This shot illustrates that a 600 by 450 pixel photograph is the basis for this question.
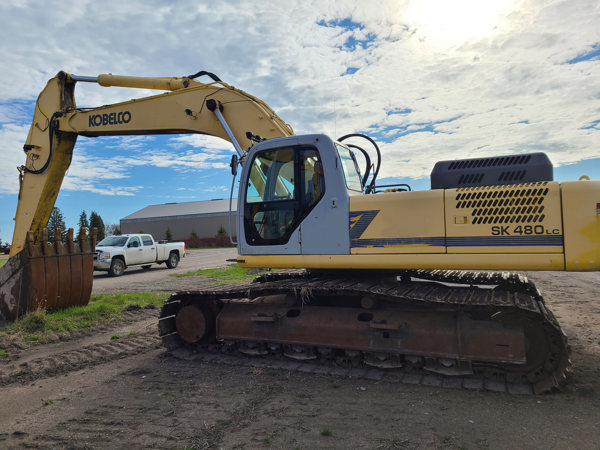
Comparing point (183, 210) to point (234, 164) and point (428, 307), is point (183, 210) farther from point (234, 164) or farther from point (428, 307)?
point (428, 307)

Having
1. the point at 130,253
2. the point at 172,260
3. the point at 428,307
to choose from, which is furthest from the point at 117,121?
the point at 172,260

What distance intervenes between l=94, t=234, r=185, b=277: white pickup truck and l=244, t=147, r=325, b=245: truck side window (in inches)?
495

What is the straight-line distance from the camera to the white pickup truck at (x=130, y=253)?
56.9 feet

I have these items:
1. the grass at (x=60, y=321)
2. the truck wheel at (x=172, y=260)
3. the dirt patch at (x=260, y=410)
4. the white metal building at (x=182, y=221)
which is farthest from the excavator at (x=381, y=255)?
the white metal building at (x=182, y=221)

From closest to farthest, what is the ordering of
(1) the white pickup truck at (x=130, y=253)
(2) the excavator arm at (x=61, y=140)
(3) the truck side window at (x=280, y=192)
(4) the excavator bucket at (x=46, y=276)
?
(3) the truck side window at (x=280, y=192) < (2) the excavator arm at (x=61, y=140) < (4) the excavator bucket at (x=46, y=276) < (1) the white pickup truck at (x=130, y=253)

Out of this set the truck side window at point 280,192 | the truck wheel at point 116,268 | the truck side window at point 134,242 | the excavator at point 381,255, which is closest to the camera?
the excavator at point 381,255

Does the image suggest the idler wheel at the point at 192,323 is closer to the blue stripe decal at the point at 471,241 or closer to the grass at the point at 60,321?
the grass at the point at 60,321

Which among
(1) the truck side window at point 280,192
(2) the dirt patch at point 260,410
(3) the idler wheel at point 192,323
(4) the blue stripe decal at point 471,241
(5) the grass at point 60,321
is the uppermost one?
(1) the truck side window at point 280,192

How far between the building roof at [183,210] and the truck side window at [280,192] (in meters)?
51.1

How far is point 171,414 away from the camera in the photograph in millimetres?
3961

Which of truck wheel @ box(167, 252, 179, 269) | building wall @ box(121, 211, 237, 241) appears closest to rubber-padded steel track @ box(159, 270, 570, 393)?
truck wheel @ box(167, 252, 179, 269)

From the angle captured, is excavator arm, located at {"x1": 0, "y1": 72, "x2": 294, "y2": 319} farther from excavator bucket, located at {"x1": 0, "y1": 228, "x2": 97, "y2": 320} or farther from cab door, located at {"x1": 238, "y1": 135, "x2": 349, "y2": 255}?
cab door, located at {"x1": 238, "y1": 135, "x2": 349, "y2": 255}

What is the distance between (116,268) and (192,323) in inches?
525

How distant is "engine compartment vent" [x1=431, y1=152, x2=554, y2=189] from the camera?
4.63 metres
